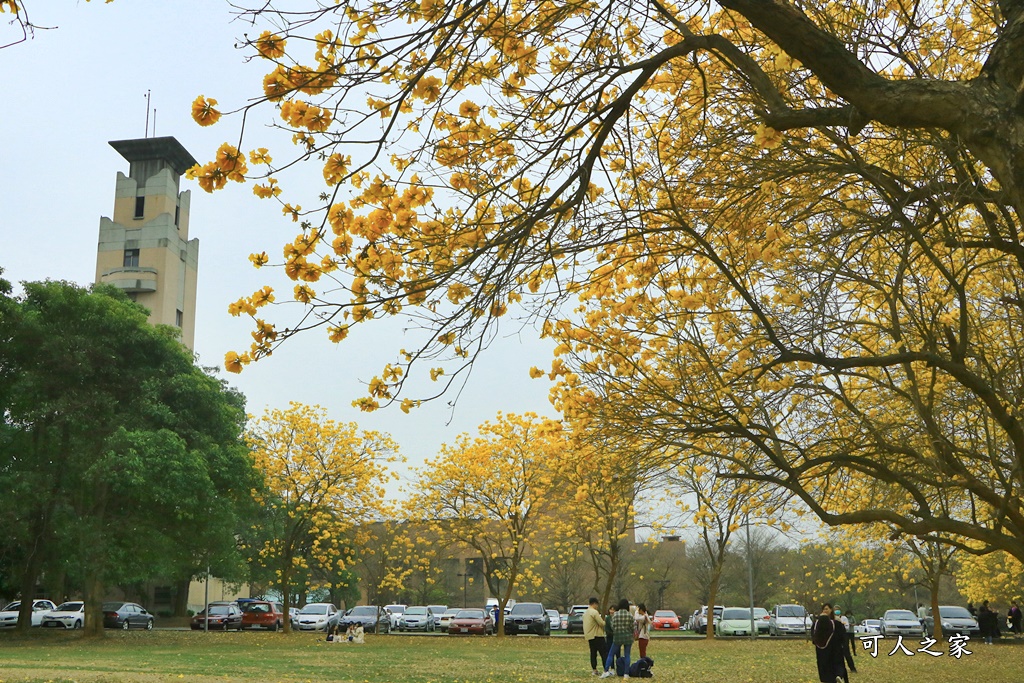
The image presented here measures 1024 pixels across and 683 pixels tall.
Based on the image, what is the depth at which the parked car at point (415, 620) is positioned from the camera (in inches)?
1668

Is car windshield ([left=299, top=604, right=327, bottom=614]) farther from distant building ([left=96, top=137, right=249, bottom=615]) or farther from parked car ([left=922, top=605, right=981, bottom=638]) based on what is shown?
parked car ([left=922, top=605, right=981, bottom=638])

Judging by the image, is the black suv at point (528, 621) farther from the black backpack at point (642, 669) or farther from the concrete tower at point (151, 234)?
the concrete tower at point (151, 234)

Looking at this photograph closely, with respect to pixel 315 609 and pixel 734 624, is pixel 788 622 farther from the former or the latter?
pixel 315 609

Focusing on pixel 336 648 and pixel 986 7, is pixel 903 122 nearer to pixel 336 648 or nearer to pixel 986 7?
pixel 986 7

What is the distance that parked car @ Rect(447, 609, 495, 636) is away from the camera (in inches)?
1458

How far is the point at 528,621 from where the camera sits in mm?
35125

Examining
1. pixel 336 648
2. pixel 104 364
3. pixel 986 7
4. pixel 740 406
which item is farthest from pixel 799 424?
pixel 104 364

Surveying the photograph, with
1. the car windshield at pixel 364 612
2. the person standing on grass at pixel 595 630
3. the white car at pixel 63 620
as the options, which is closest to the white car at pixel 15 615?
the white car at pixel 63 620

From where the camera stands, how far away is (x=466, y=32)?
216 inches

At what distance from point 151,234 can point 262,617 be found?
23.5 m

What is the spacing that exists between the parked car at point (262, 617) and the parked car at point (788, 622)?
20.1 metres

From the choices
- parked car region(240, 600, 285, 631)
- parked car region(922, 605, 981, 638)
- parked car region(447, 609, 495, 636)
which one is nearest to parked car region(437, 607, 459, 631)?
parked car region(447, 609, 495, 636)

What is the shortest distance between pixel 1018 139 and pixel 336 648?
23.4m

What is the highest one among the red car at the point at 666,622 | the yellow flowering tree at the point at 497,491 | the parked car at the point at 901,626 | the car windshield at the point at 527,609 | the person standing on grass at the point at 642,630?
the yellow flowering tree at the point at 497,491
